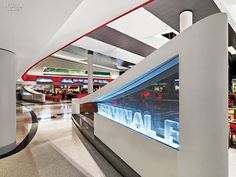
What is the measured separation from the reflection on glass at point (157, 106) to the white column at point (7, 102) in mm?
2699

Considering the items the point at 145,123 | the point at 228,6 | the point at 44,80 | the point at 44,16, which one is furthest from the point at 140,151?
the point at 44,80

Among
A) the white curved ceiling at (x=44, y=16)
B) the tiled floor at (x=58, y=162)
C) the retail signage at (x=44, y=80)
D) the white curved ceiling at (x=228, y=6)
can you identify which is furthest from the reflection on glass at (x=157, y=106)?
the retail signage at (x=44, y=80)

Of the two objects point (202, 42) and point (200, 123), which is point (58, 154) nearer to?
point (200, 123)

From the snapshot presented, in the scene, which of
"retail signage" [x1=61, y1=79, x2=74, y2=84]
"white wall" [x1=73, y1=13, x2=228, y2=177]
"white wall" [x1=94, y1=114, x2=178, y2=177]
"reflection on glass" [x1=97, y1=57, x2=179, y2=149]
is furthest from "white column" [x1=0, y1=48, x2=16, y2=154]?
"retail signage" [x1=61, y1=79, x2=74, y2=84]

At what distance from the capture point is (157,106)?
5.86 feet

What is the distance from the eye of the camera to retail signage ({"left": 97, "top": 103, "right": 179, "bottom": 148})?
152cm

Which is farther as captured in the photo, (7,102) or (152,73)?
(7,102)

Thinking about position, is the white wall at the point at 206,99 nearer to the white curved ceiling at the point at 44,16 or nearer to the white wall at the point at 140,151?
the white wall at the point at 140,151

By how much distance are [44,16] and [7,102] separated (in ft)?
8.10

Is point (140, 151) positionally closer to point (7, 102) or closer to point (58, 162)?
point (58, 162)

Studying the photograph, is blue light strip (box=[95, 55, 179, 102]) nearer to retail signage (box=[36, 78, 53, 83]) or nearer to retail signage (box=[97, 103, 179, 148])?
retail signage (box=[97, 103, 179, 148])

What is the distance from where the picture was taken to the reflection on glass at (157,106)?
1.51m

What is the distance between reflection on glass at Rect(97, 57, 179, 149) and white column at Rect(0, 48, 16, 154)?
8.85 feet

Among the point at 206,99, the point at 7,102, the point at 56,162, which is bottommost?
the point at 56,162
